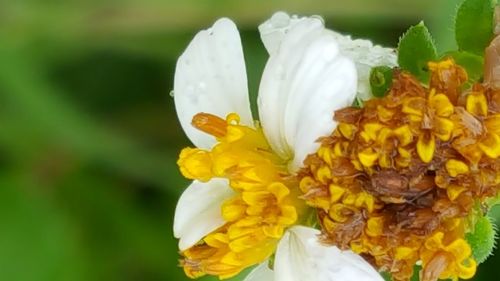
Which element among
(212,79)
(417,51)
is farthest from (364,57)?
(212,79)

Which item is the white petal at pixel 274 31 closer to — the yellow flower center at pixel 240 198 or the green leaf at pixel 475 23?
the yellow flower center at pixel 240 198

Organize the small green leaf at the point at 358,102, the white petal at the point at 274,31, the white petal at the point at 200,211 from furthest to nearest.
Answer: the white petal at the point at 274,31, the white petal at the point at 200,211, the small green leaf at the point at 358,102

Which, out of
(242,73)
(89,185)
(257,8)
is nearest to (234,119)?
(242,73)

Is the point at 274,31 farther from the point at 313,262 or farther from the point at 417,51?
the point at 313,262

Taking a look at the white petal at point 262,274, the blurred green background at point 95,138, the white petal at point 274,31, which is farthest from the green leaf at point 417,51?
the blurred green background at point 95,138

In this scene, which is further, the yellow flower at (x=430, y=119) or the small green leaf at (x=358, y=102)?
the small green leaf at (x=358, y=102)

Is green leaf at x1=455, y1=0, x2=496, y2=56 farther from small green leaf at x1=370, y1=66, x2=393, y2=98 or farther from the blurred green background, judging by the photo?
the blurred green background
